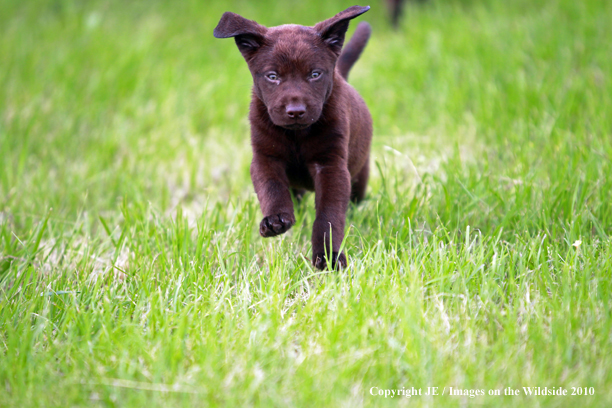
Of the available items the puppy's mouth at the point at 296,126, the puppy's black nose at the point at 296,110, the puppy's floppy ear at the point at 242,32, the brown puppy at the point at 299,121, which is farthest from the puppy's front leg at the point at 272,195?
the puppy's floppy ear at the point at 242,32

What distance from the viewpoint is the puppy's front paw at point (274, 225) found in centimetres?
257

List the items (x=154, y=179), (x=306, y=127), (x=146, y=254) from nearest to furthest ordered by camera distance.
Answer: (x=306, y=127)
(x=146, y=254)
(x=154, y=179)

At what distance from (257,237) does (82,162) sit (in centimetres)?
245

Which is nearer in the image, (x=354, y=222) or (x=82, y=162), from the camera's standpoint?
(x=354, y=222)

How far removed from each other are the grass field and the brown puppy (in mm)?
328

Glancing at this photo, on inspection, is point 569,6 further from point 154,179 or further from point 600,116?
point 154,179

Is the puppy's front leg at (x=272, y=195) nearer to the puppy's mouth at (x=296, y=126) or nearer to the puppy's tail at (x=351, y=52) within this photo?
the puppy's mouth at (x=296, y=126)

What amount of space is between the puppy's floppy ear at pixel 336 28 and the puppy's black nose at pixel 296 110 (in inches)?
18.6

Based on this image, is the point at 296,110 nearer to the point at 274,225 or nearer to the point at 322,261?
the point at 274,225

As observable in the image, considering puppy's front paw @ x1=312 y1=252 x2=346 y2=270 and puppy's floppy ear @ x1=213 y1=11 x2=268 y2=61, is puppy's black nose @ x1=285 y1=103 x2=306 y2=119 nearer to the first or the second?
puppy's floppy ear @ x1=213 y1=11 x2=268 y2=61

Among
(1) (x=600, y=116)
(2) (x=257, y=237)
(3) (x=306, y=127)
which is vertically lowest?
(2) (x=257, y=237)

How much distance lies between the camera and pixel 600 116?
444cm

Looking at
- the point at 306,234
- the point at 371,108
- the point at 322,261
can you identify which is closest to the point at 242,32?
the point at 322,261

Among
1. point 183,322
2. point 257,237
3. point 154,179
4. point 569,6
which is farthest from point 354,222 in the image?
point 569,6
